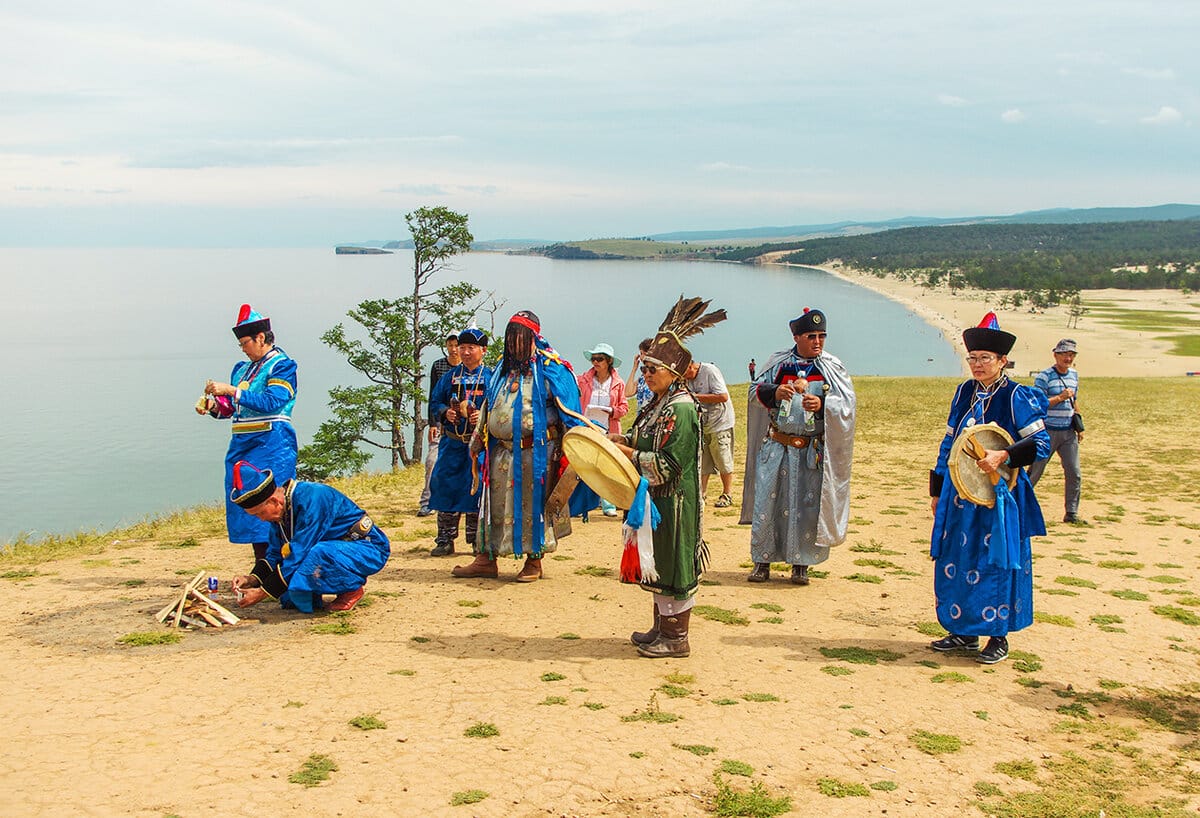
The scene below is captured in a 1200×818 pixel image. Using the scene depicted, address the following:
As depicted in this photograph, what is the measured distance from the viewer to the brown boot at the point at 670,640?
21.3 feet

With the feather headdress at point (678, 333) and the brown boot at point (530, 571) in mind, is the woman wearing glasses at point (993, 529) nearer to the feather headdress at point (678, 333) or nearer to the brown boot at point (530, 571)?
the feather headdress at point (678, 333)

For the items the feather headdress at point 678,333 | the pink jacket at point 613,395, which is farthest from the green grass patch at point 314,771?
the pink jacket at point 613,395

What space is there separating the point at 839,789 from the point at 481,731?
6.02 feet

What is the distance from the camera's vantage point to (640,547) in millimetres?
6230

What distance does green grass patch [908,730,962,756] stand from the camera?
5.17 meters

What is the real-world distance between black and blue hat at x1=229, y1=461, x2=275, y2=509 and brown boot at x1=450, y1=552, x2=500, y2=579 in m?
1.87

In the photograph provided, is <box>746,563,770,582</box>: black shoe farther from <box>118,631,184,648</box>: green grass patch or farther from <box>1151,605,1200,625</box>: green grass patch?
<box>118,631,184,648</box>: green grass patch

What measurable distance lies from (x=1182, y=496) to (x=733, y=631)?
30.0 ft

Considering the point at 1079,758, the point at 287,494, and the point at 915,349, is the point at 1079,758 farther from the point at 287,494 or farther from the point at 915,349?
the point at 915,349

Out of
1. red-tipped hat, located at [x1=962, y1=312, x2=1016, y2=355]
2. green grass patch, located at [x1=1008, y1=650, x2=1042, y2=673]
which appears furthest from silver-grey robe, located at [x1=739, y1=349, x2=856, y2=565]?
green grass patch, located at [x1=1008, y1=650, x2=1042, y2=673]

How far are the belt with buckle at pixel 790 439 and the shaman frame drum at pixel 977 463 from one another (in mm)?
1945

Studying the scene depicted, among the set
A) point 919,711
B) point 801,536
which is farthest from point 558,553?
point 919,711

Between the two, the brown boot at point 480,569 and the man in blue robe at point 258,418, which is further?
the brown boot at point 480,569

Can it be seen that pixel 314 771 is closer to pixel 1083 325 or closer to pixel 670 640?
pixel 670 640
